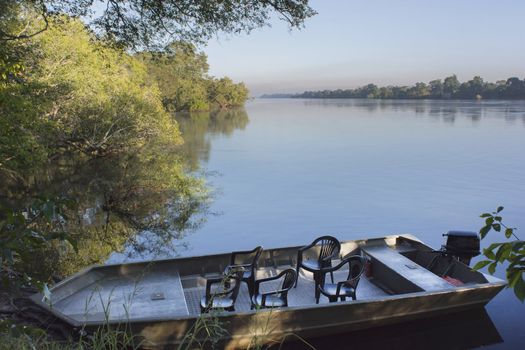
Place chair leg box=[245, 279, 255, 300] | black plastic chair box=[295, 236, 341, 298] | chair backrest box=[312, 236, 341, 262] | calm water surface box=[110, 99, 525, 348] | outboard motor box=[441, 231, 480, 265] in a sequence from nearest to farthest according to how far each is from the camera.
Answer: chair leg box=[245, 279, 255, 300]
black plastic chair box=[295, 236, 341, 298]
outboard motor box=[441, 231, 480, 265]
chair backrest box=[312, 236, 341, 262]
calm water surface box=[110, 99, 525, 348]

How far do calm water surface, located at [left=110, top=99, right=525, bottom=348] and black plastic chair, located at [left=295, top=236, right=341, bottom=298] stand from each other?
1.60 m

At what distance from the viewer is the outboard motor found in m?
9.08

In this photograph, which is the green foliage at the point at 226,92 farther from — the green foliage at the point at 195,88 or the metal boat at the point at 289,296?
the metal boat at the point at 289,296

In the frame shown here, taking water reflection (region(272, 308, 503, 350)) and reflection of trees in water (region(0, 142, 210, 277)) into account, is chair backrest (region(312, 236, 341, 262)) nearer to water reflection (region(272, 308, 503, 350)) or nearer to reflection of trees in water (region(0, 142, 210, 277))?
water reflection (region(272, 308, 503, 350))

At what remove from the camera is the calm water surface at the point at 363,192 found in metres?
14.8

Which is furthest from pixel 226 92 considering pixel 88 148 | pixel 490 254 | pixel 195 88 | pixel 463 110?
pixel 490 254

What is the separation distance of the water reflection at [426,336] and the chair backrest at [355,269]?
2.93 feet

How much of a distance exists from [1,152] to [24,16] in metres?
9.45

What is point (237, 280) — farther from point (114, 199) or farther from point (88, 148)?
point (88, 148)

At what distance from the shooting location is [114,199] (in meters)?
18.8

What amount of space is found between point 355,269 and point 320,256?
1391 mm

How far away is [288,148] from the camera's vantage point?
126 feet

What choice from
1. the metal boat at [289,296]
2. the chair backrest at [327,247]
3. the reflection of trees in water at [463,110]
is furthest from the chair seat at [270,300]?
the reflection of trees in water at [463,110]

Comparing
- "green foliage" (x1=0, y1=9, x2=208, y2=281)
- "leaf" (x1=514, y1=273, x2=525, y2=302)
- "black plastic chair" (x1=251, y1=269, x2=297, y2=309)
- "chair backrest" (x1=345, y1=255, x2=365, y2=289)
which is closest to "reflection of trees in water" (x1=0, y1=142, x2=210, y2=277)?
"green foliage" (x1=0, y1=9, x2=208, y2=281)
